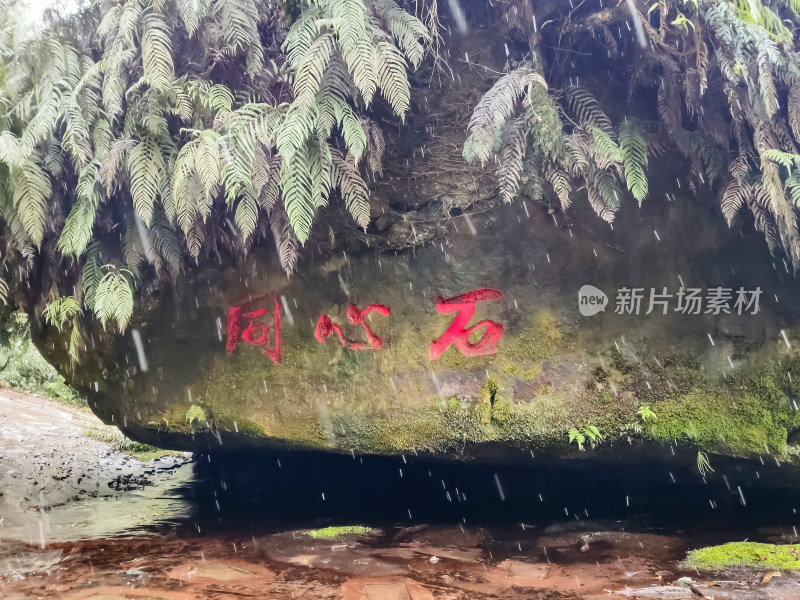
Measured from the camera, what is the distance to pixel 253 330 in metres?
6.52

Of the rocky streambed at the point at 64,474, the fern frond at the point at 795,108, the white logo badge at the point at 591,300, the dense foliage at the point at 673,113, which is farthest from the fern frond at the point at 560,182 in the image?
the rocky streambed at the point at 64,474

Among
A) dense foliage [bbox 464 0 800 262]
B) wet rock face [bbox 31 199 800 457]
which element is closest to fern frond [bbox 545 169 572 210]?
dense foliage [bbox 464 0 800 262]

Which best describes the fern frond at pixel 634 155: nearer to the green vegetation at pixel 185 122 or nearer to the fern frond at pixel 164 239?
the green vegetation at pixel 185 122

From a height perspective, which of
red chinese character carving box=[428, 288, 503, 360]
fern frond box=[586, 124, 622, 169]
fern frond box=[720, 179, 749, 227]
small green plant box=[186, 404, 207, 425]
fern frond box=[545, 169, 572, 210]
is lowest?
small green plant box=[186, 404, 207, 425]

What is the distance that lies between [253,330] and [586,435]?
11.1 ft

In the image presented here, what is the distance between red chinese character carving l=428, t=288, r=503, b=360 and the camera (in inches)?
233

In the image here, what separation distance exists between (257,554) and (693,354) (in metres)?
4.26

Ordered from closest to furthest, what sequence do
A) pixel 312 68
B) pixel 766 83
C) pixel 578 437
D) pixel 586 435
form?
pixel 766 83 → pixel 312 68 → pixel 578 437 → pixel 586 435

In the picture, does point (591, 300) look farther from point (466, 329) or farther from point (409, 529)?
point (409, 529)

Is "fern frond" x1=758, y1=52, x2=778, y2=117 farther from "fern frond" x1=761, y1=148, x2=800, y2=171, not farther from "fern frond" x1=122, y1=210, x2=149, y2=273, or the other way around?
"fern frond" x1=122, y1=210, x2=149, y2=273

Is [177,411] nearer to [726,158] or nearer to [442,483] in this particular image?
[442,483]

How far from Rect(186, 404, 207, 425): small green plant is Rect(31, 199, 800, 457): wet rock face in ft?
0.10

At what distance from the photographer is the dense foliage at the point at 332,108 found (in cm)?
466

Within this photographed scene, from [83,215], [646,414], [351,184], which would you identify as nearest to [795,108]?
[646,414]
